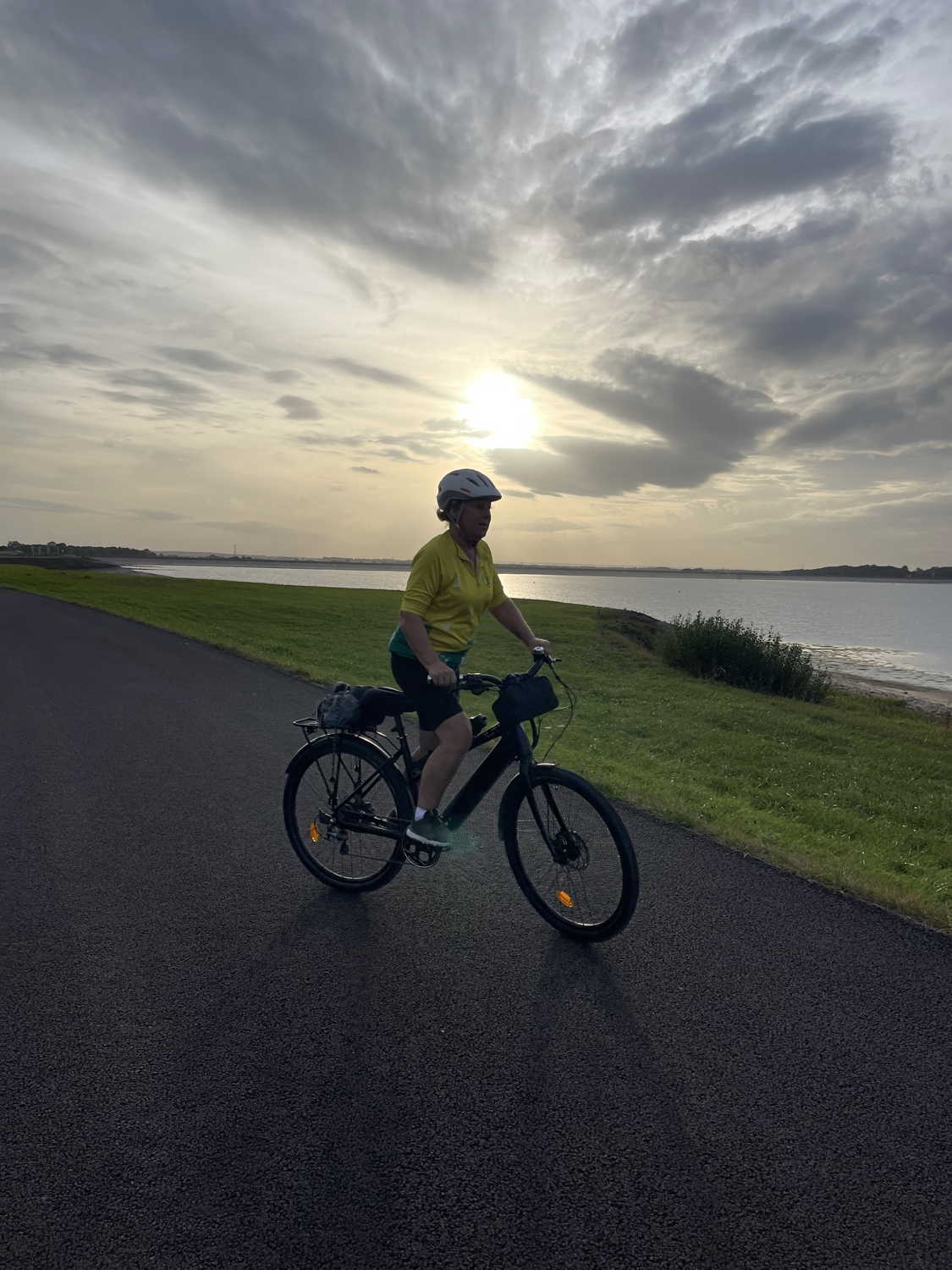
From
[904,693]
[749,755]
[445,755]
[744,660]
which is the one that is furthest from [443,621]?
[904,693]

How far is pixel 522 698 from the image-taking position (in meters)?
4.50

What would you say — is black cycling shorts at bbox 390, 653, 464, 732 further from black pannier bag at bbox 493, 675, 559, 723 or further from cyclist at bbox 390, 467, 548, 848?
black pannier bag at bbox 493, 675, 559, 723

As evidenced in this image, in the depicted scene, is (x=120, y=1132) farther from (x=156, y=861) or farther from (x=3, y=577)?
(x=3, y=577)

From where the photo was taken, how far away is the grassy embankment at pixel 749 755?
6.97m

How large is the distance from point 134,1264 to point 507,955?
235 cm

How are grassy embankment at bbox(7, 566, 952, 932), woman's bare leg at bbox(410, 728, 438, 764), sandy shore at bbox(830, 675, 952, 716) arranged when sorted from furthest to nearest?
sandy shore at bbox(830, 675, 952, 716) → grassy embankment at bbox(7, 566, 952, 932) → woman's bare leg at bbox(410, 728, 438, 764)

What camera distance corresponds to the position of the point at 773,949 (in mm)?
4543

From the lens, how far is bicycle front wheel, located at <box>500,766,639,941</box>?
14.3ft

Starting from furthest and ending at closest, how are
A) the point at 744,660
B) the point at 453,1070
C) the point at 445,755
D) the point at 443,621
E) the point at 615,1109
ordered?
the point at 744,660 < the point at 443,621 < the point at 445,755 < the point at 453,1070 < the point at 615,1109

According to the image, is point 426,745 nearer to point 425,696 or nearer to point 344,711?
point 425,696

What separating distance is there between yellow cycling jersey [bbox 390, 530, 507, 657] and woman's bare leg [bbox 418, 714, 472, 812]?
0.49 meters

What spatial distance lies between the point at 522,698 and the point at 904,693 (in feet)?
90.8

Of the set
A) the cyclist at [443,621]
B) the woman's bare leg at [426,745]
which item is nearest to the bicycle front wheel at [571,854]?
the cyclist at [443,621]

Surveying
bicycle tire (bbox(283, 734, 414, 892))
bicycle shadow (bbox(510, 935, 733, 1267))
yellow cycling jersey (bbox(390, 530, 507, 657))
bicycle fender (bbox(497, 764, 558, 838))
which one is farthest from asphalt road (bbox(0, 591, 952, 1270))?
yellow cycling jersey (bbox(390, 530, 507, 657))
